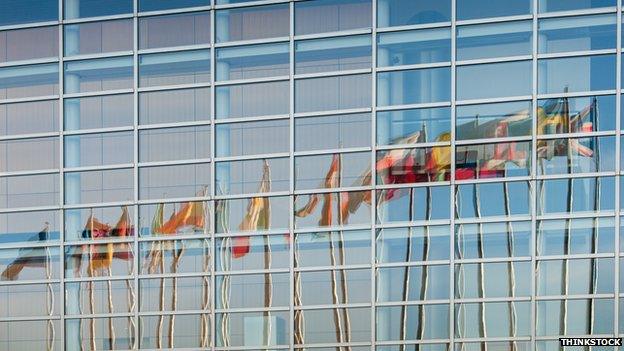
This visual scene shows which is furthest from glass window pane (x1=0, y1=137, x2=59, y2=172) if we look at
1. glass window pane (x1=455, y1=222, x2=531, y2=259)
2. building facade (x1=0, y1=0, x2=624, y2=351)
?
glass window pane (x1=455, y1=222, x2=531, y2=259)

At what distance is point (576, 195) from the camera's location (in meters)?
22.5

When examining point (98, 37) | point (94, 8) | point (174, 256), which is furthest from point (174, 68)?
point (174, 256)

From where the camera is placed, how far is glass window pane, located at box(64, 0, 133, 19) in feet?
80.9

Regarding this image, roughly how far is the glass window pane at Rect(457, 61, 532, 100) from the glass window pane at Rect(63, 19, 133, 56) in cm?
651

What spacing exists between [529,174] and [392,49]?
3.41 metres

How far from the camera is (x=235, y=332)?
23.9 meters

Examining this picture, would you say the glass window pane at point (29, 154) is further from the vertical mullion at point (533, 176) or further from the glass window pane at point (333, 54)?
the vertical mullion at point (533, 176)

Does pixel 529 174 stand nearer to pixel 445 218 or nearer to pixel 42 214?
pixel 445 218

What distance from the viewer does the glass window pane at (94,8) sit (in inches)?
971

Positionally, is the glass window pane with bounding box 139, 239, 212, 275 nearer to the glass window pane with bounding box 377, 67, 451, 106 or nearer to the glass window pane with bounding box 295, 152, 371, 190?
the glass window pane with bounding box 295, 152, 371, 190

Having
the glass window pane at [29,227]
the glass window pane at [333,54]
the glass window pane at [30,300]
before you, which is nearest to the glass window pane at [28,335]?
the glass window pane at [30,300]

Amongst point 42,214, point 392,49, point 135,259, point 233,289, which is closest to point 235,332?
point 233,289

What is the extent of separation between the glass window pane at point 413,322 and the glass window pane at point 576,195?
8.53ft

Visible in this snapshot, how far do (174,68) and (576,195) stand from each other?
795 centimetres
